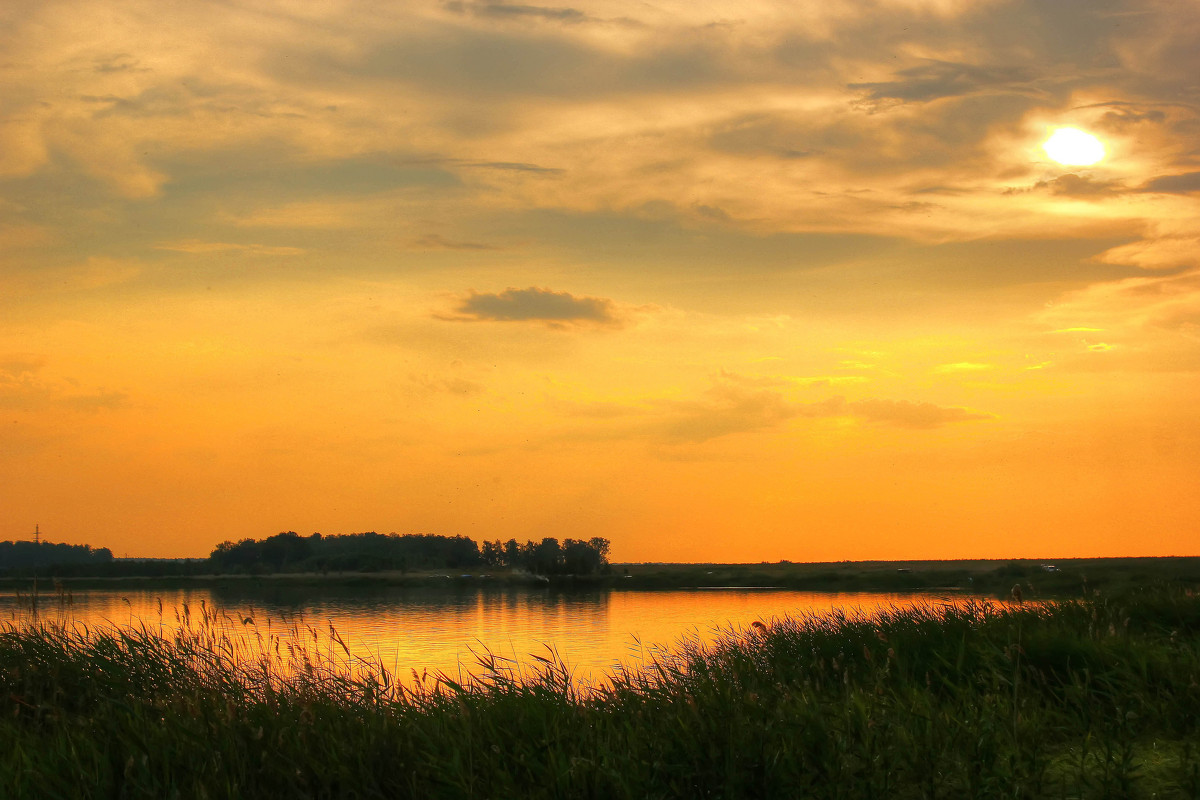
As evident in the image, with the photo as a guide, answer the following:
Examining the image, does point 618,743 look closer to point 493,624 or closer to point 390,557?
point 493,624

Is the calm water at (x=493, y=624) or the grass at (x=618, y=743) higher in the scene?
the grass at (x=618, y=743)

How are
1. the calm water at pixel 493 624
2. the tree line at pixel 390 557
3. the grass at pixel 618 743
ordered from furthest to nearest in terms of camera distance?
the tree line at pixel 390 557 → the calm water at pixel 493 624 → the grass at pixel 618 743

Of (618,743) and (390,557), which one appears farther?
(390,557)

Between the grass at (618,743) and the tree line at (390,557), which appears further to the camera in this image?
the tree line at (390,557)

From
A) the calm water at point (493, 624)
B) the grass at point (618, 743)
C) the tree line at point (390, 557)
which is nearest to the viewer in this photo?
the grass at point (618, 743)

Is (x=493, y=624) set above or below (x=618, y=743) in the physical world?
below

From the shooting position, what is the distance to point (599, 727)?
843cm

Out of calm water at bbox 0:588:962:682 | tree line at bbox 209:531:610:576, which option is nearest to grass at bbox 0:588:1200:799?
calm water at bbox 0:588:962:682

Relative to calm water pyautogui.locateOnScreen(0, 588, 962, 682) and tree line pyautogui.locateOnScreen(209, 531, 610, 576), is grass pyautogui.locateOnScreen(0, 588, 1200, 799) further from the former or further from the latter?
tree line pyautogui.locateOnScreen(209, 531, 610, 576)

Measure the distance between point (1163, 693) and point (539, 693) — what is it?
23.0 ft

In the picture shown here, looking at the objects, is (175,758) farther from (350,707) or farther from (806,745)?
(806,745)

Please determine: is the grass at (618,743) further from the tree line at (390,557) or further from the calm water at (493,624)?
the tree line at (390,557)

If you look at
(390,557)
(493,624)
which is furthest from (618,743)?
(390,557)

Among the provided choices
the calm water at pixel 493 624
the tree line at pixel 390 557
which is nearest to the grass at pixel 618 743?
the calm water at pixel 493 624
